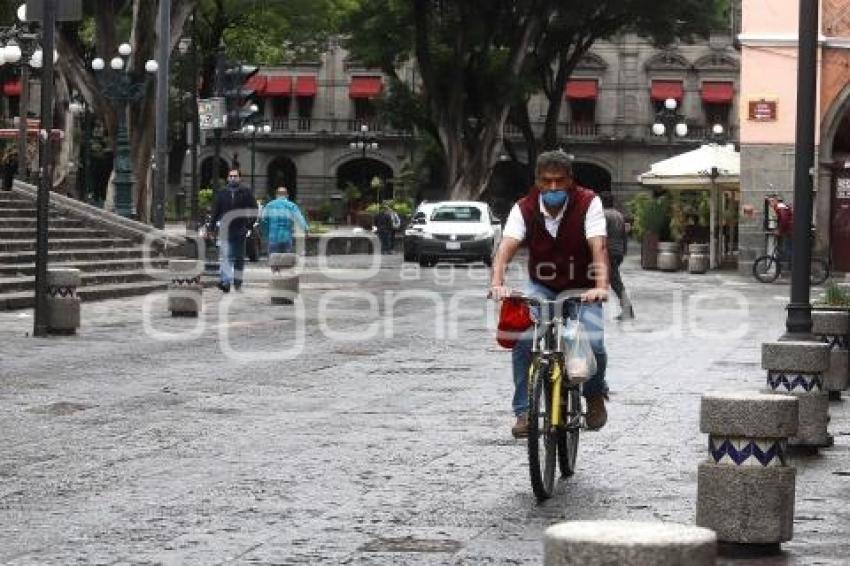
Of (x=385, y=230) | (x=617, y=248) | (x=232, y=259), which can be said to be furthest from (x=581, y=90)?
(x=617, y=248)

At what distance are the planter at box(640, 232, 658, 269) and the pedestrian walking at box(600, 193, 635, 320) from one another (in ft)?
66.1

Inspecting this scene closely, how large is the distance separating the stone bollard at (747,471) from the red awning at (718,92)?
79.6 metres

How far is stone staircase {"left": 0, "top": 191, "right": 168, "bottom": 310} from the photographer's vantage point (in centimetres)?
2606

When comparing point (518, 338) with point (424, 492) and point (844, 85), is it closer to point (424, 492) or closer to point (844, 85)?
point (424, 492)

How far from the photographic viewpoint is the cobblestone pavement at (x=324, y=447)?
8555 mm

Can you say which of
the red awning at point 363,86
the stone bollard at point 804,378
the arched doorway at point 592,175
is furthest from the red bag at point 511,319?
the red awning at point 363,86

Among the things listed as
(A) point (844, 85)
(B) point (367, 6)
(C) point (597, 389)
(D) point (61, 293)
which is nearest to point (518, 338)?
(C) point (597, 389)

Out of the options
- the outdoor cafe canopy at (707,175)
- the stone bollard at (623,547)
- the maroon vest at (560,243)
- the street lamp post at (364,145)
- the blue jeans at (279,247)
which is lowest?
the stone bollard at (623,547)

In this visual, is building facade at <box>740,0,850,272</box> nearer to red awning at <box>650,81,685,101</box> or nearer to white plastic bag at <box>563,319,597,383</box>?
white plastic bag at <box>563,319,597,383</box>

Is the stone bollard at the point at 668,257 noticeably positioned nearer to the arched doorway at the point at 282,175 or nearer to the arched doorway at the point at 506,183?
the arched doorway at the point at 506,183

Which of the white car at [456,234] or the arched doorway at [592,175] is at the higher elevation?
the arched doorway at [592,175]

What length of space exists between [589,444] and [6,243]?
16252mm

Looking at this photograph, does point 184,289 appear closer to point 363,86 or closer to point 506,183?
point 506,183

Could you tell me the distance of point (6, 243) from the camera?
27000 mm
